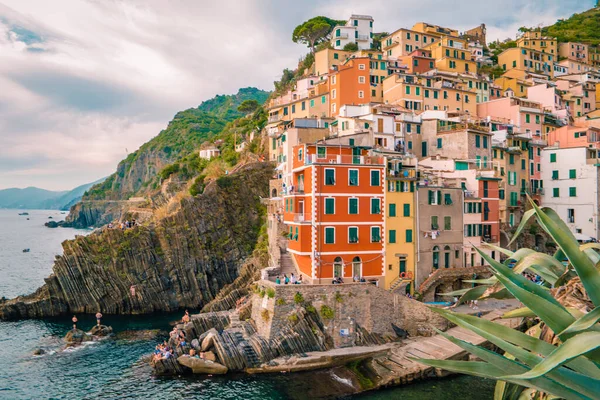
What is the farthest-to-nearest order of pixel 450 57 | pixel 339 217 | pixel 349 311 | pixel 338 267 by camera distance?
pixel 450 57 → pixel 338 267 → pixel 339 217 → pixel 349 311

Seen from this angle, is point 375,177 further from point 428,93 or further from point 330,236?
point 428,93

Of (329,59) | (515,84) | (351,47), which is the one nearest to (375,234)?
(329,59)

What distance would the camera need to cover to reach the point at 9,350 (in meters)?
39.0

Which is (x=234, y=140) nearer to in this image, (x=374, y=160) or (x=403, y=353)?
(x=374, y=160)

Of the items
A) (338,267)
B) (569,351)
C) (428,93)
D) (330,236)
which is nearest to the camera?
(569,351)

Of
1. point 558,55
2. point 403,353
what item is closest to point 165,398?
point 403,353

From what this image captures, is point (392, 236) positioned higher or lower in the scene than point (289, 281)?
higher

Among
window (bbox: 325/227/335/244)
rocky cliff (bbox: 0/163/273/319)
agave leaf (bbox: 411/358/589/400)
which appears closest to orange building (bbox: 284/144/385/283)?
window (bbox: 325/227/335/244)

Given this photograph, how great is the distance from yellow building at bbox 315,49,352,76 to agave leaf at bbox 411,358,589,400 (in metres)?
76.8

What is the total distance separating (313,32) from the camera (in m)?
95.2

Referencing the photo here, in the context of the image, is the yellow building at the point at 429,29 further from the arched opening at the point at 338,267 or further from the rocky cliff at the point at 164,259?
the arched opening at the point at 338,267

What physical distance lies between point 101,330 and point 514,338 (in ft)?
147

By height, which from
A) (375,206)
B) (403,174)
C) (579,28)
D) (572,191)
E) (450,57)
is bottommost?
(375,206)

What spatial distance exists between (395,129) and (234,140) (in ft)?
135
